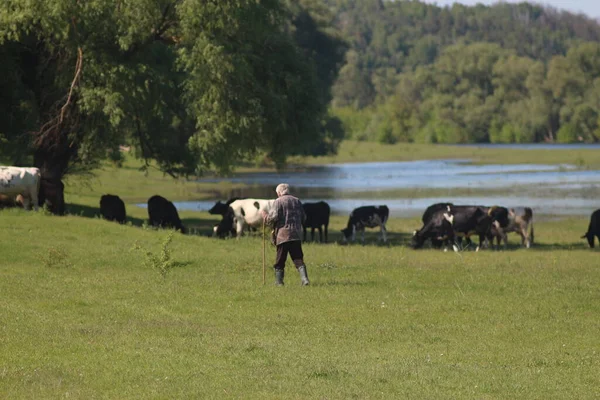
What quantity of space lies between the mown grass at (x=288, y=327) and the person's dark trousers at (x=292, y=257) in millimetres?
219

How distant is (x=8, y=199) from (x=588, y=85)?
12214 cm

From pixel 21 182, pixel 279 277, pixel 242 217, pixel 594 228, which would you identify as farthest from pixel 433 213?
pixel 279 277

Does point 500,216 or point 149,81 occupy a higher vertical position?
point 149,81

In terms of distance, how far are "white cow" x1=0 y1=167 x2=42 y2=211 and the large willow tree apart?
135 centimetres

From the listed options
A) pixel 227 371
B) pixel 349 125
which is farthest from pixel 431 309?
pixel 349 125

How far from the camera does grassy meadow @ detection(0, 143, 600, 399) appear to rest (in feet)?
34.9

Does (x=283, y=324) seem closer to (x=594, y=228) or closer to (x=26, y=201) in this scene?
(x=26, y=201)

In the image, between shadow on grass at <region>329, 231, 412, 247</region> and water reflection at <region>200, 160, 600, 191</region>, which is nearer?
shadow on grass at <region>329, 231, 412, 247</region>

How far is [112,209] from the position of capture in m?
33.7

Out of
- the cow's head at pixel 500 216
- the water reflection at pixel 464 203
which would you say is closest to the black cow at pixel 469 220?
the cow's head at pixel 500 216

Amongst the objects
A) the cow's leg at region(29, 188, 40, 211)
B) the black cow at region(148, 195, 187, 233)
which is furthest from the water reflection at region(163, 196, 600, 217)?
the cow's leg at region(29, 188, 40, 211)

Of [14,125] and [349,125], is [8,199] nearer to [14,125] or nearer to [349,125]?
[14,125]

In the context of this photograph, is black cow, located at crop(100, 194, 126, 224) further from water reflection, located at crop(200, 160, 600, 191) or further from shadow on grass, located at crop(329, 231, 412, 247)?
water reflection, located at crop(200, 160, 600, 191)

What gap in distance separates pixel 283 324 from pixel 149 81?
1673cm
